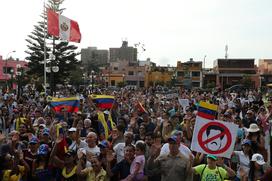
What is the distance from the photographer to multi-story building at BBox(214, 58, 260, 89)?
7533cm

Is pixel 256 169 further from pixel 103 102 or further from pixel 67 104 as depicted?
pixel 103 102

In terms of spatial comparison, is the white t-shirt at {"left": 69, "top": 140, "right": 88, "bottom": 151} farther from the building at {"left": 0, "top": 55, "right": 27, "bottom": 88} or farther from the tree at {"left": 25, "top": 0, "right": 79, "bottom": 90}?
the tree at {"left": 25, "top": 0, "right": 79, "bottom": 90}

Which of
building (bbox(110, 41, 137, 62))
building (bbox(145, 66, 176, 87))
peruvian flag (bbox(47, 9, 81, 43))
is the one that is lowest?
building (bbox(145, 66, 176, 87))

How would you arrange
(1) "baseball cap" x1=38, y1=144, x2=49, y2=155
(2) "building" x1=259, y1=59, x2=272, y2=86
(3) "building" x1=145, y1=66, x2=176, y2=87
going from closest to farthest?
(1) "baseball cap" x1=38, y1=144, x2=49, y2=155 < (3) "building" x1=145, y1=66, x2=176, y2=87 < (2) "building" x1=259, y1=59, x2=272, y2=86

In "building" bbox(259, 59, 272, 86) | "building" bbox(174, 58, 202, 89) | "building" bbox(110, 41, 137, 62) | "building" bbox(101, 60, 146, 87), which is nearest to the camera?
"building" bbox(174, 58, 202, 89)

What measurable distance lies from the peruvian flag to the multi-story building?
179 feet

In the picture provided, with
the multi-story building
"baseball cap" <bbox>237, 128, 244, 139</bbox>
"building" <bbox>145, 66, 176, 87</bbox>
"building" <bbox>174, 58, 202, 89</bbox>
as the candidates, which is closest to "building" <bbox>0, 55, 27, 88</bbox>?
"baseball cap" <bbox>237, 128, 244, 139</bbox>

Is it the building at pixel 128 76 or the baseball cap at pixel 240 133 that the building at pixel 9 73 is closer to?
the building at pixel 128 76

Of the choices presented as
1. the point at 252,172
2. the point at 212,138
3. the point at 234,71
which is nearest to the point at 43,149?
the point at 212,138

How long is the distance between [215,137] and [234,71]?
74.7 meters

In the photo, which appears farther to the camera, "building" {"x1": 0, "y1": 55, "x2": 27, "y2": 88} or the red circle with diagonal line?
"building" {"x1": 0, "y1": 55, "x2": 27, "y2": 88}

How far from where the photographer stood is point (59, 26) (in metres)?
22.0

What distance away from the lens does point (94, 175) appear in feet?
18.8

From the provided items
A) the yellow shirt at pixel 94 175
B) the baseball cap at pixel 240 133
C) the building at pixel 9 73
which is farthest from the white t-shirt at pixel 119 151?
Answer: the building at pixel 9 73
